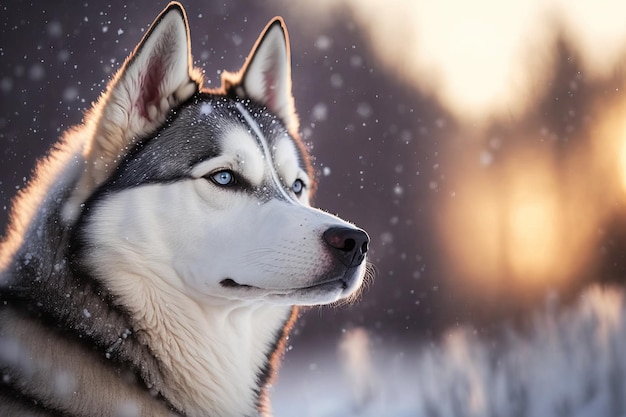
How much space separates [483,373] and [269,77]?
1.59m

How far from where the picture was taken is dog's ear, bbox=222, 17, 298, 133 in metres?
1.81

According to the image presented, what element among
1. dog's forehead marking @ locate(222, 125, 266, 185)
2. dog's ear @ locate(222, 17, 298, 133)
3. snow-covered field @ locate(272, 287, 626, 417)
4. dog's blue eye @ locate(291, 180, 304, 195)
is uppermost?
dog's ear @ locate(222, 17, 298, 133)

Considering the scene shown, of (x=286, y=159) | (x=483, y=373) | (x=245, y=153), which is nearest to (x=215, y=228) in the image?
(x=245, y=153)

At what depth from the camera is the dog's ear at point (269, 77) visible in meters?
1.81

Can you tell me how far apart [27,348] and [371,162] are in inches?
59.0

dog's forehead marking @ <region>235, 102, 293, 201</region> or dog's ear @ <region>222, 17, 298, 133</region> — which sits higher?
dog's ear @ <region>222, 17, 298, 133</region>

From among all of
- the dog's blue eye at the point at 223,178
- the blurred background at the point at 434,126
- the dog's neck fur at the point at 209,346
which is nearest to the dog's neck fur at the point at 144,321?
the dog's neck fur at the point at 209,346

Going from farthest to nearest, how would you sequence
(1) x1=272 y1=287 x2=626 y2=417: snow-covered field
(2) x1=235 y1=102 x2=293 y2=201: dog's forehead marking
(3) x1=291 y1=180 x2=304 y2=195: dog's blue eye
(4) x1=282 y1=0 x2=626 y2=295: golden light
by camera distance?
(4) x1=282 y1=0 x2=626 y2=295: golden light → (1) x1=272 y1=287 x2=626 y2=417: snow-covered field → (3) x1=291 y1=180 x2=304 y2=195: dog's blue eye → (2) x1=235 y1=102 x2=293 y2=201: dog's forehead marking

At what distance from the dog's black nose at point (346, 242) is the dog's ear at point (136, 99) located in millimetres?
552

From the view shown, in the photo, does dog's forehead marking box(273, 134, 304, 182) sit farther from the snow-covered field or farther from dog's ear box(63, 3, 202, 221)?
the snow-covered field

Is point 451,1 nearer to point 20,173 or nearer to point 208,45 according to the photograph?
point 208,45

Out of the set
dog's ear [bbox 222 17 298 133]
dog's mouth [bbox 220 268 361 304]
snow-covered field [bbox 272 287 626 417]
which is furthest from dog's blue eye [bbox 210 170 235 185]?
snow-covered field [bbox 272 287 626 417]

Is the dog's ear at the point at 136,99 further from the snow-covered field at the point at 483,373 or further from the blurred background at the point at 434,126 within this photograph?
the snow-covered field at the point at 483,373

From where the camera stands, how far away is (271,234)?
57.3 inches
